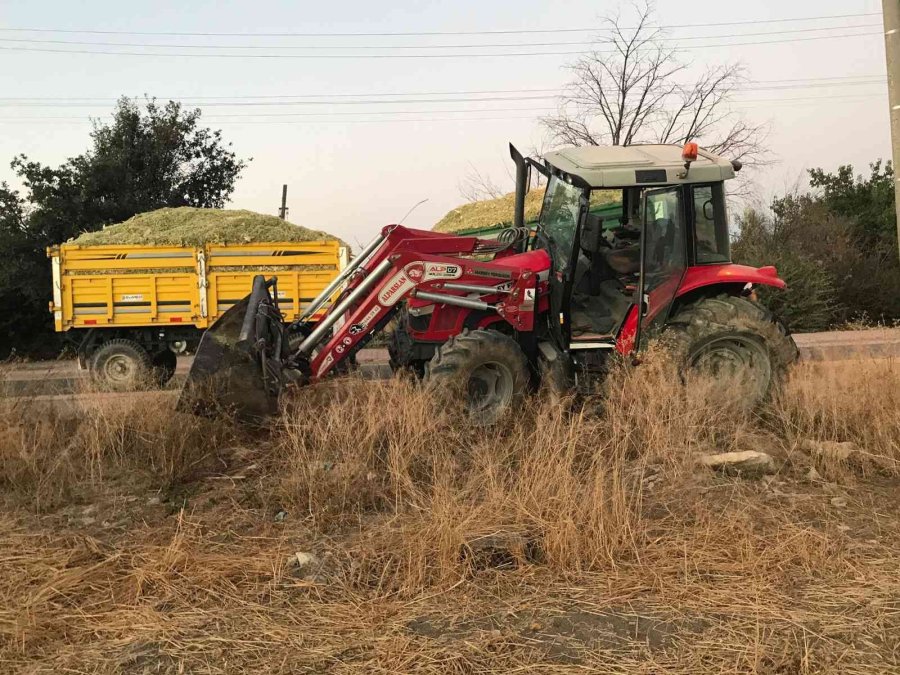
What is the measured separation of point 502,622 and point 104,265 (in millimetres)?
11222

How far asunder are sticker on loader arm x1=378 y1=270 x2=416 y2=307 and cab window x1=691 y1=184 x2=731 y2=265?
111 inches

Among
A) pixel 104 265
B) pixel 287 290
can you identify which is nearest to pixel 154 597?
pixel 287 290

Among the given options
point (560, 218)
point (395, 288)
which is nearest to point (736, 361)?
point (560, 218)

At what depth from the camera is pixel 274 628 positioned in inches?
131

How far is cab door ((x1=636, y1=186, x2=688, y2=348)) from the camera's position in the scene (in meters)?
7.30

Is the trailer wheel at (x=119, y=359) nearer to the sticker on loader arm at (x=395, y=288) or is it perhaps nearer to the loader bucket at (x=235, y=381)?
the loader bucket at (x=235, y=381)

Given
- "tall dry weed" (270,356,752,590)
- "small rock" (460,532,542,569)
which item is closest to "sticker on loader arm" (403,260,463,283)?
"tall dry weed" (270,356,752,590)

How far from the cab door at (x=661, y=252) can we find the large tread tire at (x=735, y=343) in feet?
0.76

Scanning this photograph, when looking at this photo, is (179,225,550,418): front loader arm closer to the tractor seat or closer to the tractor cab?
the tractor cab

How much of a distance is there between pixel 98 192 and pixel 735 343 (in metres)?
20.8

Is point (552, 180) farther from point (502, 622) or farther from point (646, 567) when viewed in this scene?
point (502, 622)

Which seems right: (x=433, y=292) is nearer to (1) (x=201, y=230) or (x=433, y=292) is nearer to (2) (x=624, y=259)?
(2) (x=624, y=259)

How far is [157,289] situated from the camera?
12633mm

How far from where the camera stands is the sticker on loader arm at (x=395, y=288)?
6.91 meters
